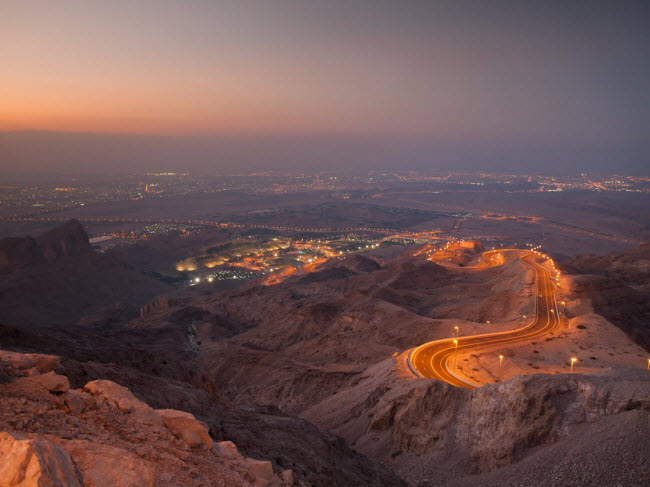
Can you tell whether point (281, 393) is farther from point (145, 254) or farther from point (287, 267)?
point (145, 254)

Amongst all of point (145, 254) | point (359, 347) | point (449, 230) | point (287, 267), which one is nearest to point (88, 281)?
point (145, 254)

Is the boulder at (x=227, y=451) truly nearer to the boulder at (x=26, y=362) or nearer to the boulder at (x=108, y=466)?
the boulder at (x=108, y=466)

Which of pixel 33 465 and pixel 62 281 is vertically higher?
pixel 33 465

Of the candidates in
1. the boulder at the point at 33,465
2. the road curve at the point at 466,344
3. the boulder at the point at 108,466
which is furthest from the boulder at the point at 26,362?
the road curve at the point at 466,344

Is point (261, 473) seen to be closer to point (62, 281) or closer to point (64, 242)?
point (62, 281)

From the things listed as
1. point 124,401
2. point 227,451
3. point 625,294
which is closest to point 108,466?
point 124,401

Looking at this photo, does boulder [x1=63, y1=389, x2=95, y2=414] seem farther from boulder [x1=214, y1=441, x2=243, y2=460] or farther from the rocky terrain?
boulder [x1=214, y1=441, x2=243, y2=460]

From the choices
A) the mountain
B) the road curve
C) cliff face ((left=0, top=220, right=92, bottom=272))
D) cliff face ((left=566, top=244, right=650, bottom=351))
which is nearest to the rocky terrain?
cliff face ((left=566, top=244, right=650, bottom=351))
